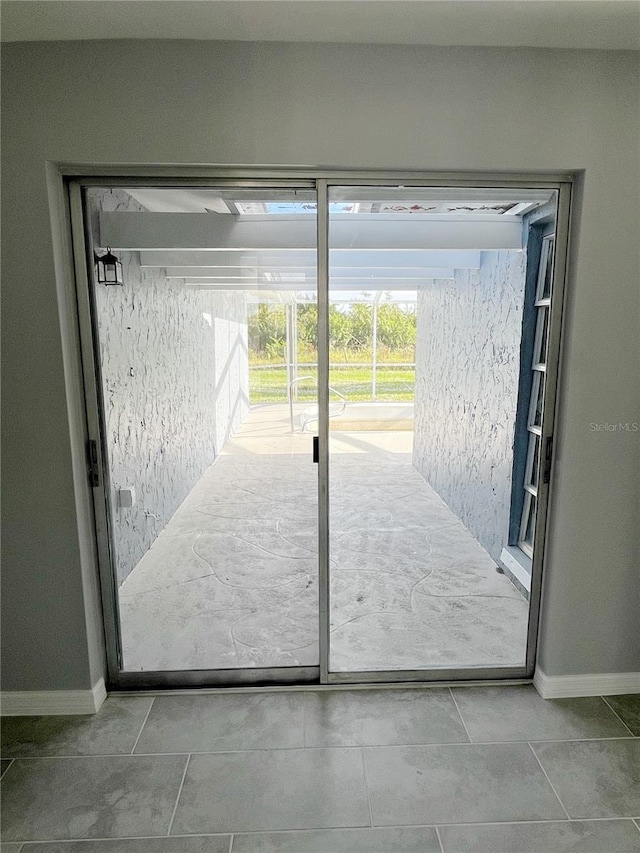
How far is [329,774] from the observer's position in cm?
177

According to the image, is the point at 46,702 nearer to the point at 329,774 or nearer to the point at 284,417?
the point at 329,774

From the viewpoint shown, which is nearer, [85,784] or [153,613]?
[85,784]

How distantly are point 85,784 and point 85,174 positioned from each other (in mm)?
2147

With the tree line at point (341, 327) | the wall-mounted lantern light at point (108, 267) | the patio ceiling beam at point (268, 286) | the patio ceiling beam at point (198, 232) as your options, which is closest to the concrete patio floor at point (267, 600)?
the tree line at point (341, 327)

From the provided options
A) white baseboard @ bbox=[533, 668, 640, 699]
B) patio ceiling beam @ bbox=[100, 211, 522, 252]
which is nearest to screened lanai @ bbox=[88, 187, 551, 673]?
patio ceiling beam @ bbox=[100, 211, 522, 252]

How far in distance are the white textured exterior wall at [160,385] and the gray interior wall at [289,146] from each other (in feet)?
0.91

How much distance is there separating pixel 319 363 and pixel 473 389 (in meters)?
2.12

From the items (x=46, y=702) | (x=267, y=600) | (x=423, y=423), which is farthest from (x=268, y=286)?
(x=423, y=423)

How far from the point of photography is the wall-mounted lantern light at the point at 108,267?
6.76 feet

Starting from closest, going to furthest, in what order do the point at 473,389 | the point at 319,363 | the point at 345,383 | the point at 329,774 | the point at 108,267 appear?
1. the point at 329,774
2. the point at 319,363
3. the point at 108,267
4. the point at 345,383
5. the point at 473,389

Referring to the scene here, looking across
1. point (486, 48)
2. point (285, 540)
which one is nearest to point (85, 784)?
point (285, 540)

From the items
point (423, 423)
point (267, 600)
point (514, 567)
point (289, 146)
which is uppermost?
point (289, 146)

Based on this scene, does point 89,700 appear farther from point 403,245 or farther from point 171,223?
point 403,245

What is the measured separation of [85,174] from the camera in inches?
72.6
